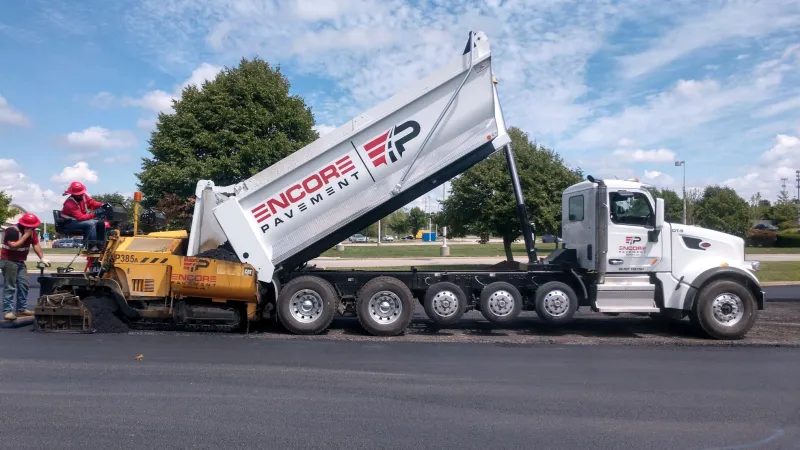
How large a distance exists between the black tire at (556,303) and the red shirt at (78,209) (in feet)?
22.7

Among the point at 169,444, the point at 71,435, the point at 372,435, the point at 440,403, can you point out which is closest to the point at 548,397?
the point at 440,403

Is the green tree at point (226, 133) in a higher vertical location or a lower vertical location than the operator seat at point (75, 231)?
higher

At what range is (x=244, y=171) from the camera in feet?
59.4

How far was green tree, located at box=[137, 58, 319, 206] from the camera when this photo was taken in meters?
18.0

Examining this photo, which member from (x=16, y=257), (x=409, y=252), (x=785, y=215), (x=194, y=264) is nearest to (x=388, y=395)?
(x=194, y=264)

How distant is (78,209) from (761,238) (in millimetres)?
51246

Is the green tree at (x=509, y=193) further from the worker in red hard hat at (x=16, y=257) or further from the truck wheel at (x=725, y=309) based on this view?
the worker in red hard hat at (x=16, y=257)

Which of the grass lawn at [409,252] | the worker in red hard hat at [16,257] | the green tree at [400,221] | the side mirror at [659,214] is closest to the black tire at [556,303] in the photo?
the side mirror at [659,214]

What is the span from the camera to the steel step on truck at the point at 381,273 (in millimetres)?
8992

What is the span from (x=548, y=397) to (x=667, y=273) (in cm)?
428

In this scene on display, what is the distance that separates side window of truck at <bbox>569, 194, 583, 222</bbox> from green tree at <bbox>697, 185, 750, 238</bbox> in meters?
35.3

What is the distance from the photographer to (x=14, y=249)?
31.9 feet

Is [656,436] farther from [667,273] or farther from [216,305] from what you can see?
[216,305]

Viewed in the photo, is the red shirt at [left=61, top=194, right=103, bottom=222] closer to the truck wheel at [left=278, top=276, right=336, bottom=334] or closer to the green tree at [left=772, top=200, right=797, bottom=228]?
the truck wheel at [left=278, top=276, right=336, bottom=334]
